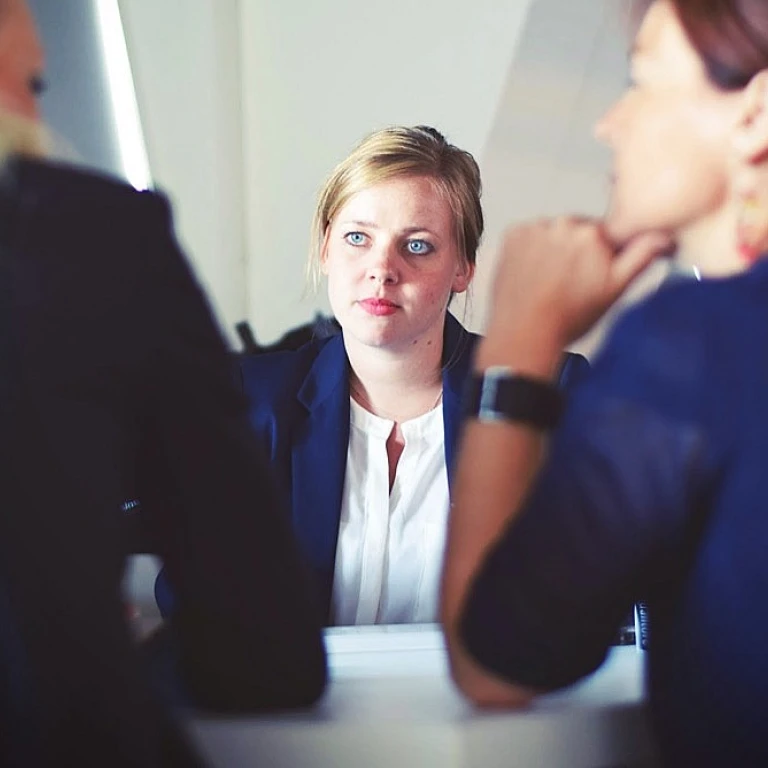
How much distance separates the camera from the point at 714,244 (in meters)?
0.52

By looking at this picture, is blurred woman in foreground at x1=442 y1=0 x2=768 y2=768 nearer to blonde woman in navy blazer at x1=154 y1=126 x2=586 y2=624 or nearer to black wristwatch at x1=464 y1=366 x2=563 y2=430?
black wristwatch at x1=464 y1=366 x2=563 y2=430

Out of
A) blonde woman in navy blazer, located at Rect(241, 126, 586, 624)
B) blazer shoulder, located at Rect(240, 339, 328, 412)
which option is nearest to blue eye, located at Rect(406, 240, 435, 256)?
blonde woman in navy blazer, located at Rect(241, 126, 586, 624)

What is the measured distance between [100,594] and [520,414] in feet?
0.84

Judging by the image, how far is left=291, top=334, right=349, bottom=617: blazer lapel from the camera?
2.00ft

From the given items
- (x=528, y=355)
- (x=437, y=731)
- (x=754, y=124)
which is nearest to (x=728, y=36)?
(x=754, y=124)

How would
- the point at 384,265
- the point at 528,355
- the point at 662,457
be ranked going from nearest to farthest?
the point at 662,457
the point at 528,355
the point at 384,265

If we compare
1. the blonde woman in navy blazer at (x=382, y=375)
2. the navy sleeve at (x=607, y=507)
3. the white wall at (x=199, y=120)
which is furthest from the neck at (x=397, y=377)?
the navy sleeve at (x=607, y=507)

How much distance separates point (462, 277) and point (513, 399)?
0.51 feet

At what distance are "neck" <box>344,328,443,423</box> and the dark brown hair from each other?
27 centimetres

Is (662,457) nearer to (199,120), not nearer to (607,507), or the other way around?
(607,507)

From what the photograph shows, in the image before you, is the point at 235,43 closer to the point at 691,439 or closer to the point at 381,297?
the point at 381,297

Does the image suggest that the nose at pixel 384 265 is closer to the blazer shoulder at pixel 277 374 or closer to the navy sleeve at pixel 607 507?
the blazer shoulder at pixel 277 374

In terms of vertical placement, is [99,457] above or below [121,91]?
below

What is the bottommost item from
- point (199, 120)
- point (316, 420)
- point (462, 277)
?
point (316, 420)
